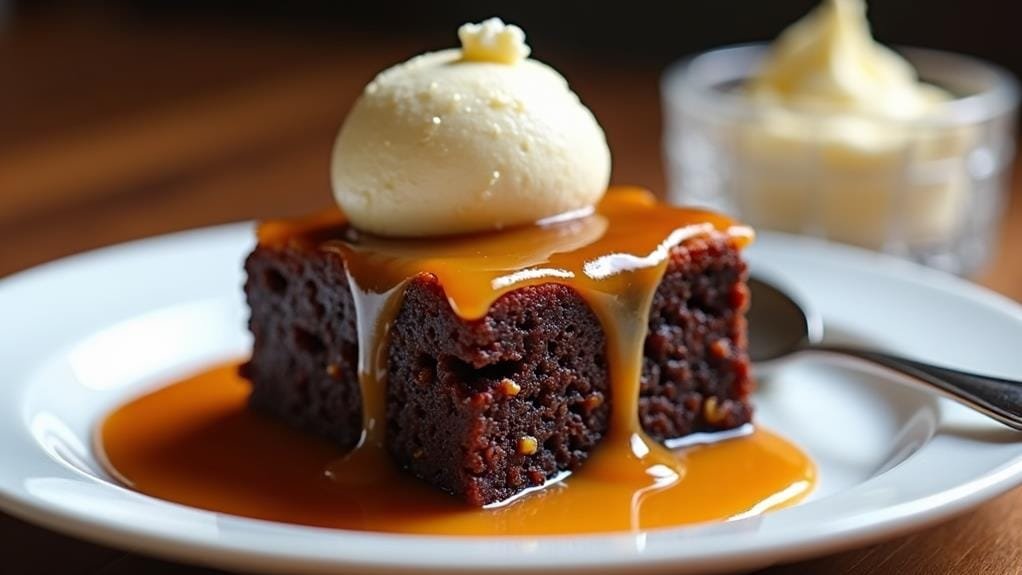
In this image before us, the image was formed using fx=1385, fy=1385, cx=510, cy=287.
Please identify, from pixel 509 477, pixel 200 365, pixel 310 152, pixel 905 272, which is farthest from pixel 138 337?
pixel 310 152

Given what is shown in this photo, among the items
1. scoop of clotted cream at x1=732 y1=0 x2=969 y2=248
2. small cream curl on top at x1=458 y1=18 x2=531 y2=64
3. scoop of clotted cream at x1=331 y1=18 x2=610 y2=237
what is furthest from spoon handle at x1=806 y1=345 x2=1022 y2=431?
scoop of clotted cream at x1=732 y1=0 x2=969 y2=248

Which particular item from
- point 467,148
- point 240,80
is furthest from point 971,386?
point 240,80

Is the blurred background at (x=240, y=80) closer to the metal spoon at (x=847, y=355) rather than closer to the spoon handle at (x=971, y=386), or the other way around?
the metal spoon at (x=847, y=355)

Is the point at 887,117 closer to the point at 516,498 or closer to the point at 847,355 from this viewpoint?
the point at 847,355

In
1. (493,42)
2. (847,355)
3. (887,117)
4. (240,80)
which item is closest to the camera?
(493,42)

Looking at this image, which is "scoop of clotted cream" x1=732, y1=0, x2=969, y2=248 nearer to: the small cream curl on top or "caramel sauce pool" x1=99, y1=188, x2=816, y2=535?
"caramel sauce pool" x1=99, y1=188, x2=816, y2=535

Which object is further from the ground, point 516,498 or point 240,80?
point 240,80
